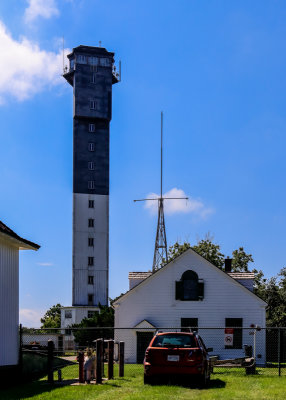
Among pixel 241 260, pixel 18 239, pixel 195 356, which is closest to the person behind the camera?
pixel 195 356

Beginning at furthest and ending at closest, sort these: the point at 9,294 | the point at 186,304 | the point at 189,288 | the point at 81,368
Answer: the point at 186,304
the point at 189,288
the point at 9,294
the point at 81,368

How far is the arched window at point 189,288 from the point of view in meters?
42.5

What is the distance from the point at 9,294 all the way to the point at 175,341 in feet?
20.7

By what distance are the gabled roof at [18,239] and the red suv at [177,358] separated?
5.59 metres

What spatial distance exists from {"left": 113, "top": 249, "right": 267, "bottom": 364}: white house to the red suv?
2384cm

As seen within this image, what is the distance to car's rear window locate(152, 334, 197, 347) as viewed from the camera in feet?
58.6

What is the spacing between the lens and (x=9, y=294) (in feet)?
Answer: 70.6

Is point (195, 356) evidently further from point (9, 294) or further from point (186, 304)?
point (186, 304)

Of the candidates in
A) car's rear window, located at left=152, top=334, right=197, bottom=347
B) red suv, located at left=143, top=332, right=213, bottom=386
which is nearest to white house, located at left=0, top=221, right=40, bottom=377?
red suv, located at left=143, top=332, right=213, bottom=386

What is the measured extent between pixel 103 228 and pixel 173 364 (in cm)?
7190

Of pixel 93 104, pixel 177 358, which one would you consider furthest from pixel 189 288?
pixel 93 104

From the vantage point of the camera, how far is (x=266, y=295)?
200 ft

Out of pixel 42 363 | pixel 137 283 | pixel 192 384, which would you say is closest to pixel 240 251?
pixel 137 283

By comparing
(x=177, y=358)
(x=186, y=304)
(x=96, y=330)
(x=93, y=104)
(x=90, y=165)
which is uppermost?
(x=93, y=104)
